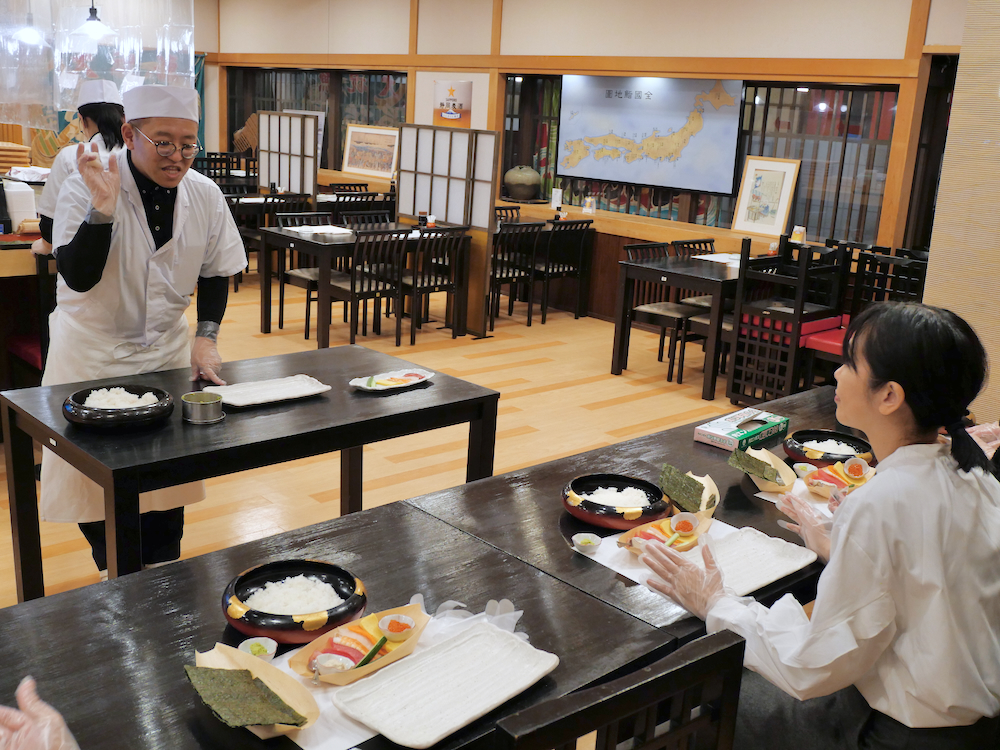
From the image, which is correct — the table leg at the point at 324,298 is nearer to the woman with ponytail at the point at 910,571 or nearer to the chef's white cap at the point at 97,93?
the chef's white cap at the point at 97,93

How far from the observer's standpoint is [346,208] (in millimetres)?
8289

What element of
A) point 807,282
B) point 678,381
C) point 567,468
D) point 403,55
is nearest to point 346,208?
point 403,55

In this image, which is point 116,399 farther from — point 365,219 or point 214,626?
point 365,219

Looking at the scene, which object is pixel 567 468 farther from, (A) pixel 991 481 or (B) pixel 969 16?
(B) pixel 969 16

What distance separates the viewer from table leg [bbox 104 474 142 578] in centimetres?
191

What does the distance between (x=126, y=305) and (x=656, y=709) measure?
6.61ft

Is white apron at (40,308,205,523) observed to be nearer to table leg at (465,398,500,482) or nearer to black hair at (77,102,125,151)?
table leg at (465,398,500,482)

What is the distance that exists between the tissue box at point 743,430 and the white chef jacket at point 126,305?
4.89 feet

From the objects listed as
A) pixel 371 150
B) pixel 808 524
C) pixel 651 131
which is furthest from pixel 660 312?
pixel 371 150

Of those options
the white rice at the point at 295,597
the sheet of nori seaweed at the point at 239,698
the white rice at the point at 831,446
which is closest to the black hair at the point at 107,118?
the white rice at the point at 295,597

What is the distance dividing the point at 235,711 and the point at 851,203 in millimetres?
6257

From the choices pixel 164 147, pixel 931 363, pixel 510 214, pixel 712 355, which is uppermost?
pixel 164 147

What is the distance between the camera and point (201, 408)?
2.19 meters

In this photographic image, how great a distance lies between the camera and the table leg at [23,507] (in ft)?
7.57
